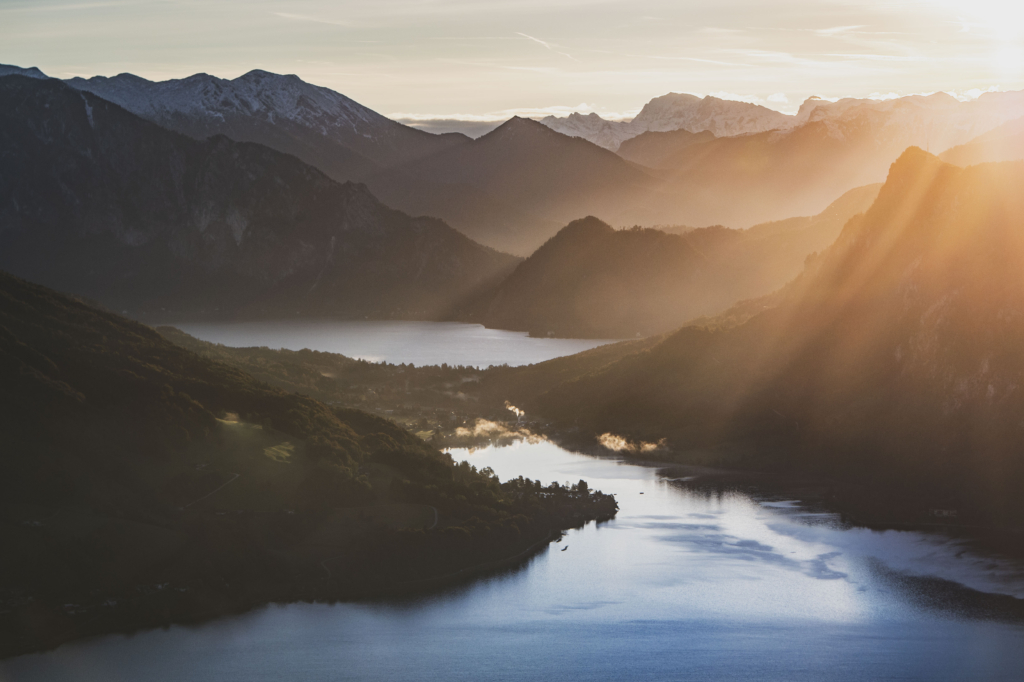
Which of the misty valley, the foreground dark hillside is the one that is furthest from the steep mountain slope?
the foreground dark hillside

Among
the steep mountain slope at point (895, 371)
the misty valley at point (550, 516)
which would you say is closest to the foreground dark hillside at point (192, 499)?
the misty valley at point (550, 516)

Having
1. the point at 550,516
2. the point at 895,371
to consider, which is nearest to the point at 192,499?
the point at 550,516

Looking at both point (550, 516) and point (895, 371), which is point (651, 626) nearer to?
point (550, 516)

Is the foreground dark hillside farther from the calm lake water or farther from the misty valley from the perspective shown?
the calm lake water

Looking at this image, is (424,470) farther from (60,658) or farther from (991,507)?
(991,507)

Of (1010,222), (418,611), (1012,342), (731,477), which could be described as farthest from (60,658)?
(1010,222)

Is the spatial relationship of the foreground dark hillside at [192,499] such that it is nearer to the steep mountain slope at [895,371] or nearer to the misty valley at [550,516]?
the misty valley at [550,516]

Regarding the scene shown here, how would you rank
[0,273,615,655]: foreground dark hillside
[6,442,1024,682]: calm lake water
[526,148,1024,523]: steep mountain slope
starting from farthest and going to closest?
[526,148,1024,523]: steep mountain slope → [0,273,615,655]: foreground dark hillside → [6,442,1024,682]: calm lake water
